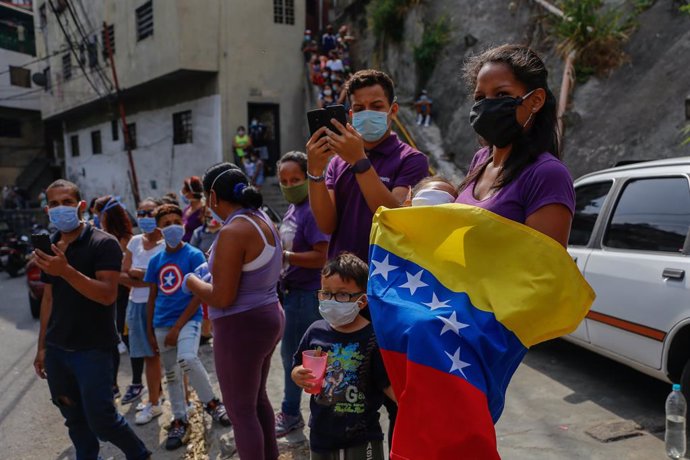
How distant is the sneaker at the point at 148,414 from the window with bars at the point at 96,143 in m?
21.1

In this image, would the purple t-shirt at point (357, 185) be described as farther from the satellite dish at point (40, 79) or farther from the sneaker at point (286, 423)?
the satellite dish at point (40, 79)

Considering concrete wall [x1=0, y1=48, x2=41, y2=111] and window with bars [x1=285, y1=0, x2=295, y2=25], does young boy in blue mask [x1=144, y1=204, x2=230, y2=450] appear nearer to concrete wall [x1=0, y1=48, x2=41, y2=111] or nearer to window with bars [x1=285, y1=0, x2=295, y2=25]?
window with bars [x1=285, y1=0, x2=295, y2=25]

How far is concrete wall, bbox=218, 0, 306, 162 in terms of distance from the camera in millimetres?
15445

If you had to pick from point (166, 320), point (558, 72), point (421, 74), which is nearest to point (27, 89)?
point (421, 74)

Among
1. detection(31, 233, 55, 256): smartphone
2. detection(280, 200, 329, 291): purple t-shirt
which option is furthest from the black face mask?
detection(31, 233, 55, 256): smartphone

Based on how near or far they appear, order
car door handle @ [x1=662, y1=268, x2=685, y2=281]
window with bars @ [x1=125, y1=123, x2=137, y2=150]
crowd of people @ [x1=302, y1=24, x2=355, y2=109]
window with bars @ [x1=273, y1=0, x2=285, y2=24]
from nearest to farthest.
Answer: car door handle @ [x1=662, y1=268, x2=685, y2=281]
crowd of people @ [x1=302, y1=24, x2=355, y2=109]
window with bars @ [x1=273, y1=0, x2=285, y2=24]
window with bars @ [x1=125, y1=123, x2=137, y2=150]

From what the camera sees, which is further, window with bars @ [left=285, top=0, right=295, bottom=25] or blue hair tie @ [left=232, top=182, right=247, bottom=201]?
window with bars @ [left=285, top=0, right=295, bottom=25]

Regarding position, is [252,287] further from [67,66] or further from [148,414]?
[67,66]

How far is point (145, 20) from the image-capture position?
16.4 m

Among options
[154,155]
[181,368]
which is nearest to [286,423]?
[181,368]

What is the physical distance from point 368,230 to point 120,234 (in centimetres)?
353

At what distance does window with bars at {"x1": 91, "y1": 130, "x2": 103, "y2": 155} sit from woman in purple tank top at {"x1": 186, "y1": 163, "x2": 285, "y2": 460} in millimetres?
22594

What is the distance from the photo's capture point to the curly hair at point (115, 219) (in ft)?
16.4

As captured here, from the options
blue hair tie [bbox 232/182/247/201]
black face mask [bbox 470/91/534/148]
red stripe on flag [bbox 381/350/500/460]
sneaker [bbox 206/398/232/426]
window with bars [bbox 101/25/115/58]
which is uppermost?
window with bars [bbox 101/25/115/58]
